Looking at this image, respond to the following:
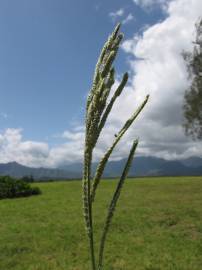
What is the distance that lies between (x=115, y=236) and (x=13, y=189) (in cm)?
2066

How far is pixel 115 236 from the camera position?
56.7 ft

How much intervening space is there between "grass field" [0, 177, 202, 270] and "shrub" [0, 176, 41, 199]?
754cm

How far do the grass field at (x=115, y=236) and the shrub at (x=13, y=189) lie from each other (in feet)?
24.7

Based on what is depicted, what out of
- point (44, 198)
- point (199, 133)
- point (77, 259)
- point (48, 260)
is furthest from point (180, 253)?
point (199, 133)

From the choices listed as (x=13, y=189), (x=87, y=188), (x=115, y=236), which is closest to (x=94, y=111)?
(x=87, y=188)

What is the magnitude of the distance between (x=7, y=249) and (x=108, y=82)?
14.4 meters

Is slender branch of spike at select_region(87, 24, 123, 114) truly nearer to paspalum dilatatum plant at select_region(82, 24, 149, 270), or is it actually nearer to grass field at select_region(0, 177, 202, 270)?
paspalum dilatatum plant at select_region(82, 24, 149, 270)

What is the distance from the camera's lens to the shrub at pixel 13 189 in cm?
3525

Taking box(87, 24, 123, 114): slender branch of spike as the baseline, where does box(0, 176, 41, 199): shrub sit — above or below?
below

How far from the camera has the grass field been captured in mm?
13820

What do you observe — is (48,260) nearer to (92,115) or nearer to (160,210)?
(160,210)

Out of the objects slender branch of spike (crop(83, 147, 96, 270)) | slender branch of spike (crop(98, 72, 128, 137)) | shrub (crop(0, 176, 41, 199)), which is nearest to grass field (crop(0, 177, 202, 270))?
shrub (crop(0, 176, 41, 199))

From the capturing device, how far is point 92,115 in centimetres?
291

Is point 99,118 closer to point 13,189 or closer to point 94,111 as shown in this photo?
point 94,111
